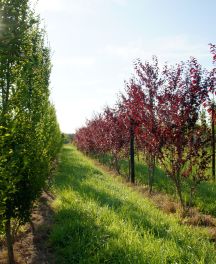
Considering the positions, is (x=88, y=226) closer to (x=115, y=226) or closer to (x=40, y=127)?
(x=115, y=226)

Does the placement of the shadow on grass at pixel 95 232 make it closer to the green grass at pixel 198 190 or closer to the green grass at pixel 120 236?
the green grass at pixel 120 236

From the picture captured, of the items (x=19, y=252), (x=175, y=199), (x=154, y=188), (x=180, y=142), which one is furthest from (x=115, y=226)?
(x=154, y=188)

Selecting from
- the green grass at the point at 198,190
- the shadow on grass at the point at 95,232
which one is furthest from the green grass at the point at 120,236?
Result: the green grass at the point at 198,190

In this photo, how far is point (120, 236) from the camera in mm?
6055

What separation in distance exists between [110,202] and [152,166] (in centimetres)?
420

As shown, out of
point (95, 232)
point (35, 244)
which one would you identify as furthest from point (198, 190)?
point (35, 244)

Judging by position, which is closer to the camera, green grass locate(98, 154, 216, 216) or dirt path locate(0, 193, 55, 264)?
dirt path locate(0, 193, 55, 264)

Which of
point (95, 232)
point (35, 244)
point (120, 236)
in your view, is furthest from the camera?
point (35, 244)

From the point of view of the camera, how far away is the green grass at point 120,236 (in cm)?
524

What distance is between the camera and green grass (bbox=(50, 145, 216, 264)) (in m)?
5.24

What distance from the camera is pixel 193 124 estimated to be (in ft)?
30.6

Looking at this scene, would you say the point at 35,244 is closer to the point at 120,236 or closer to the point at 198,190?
the point at 120,236

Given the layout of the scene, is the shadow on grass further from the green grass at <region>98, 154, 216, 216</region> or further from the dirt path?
the green grass at <region>98, 154, 216, 216</region>

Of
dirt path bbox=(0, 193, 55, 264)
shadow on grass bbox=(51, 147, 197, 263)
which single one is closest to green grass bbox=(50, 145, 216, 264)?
shadow on grass bbox=(51, 147, 197, 263)
